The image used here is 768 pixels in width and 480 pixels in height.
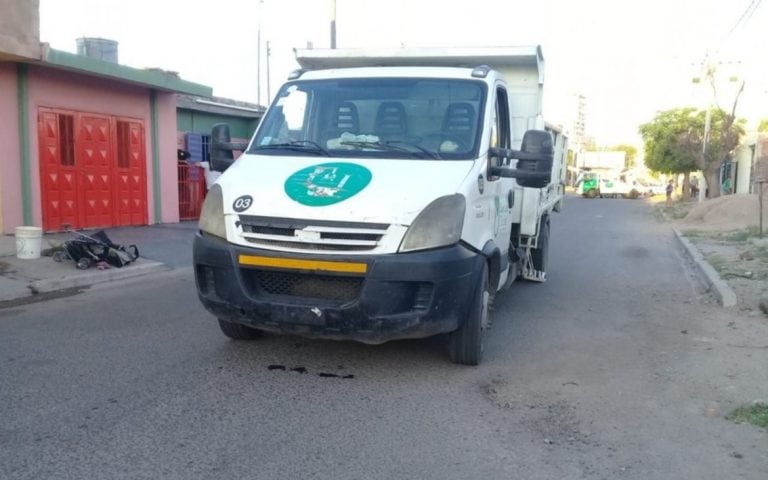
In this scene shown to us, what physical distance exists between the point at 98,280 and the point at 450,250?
6.16 m

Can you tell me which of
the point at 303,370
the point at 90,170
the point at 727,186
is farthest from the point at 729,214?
the point at 727,186

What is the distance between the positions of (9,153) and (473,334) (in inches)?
371

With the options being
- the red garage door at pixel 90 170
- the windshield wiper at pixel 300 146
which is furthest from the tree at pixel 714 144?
the windshield wiper at pixel 300 146

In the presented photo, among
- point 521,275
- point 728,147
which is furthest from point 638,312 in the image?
point 728,147

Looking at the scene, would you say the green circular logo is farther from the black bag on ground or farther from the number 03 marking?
the black bag on ground

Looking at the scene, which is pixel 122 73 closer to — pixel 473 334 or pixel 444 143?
pixel 444 143

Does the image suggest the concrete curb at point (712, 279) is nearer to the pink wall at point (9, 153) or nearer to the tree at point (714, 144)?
the pink wall at point (9, 153)

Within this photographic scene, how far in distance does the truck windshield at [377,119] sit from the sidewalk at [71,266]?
14.0 feet

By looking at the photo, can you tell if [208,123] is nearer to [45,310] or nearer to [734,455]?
[45,310]

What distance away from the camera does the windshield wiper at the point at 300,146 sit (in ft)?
18.4

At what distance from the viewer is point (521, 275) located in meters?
9.36

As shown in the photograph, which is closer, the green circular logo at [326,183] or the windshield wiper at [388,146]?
the green circular logo at [326,183]

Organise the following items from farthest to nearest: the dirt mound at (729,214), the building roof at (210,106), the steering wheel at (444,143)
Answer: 1. the dirt mound at (729,214)
2. the building roof at (210,106)
3. the steering wheel at (444,143)

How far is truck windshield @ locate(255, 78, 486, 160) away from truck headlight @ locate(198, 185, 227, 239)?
28.0 inches
